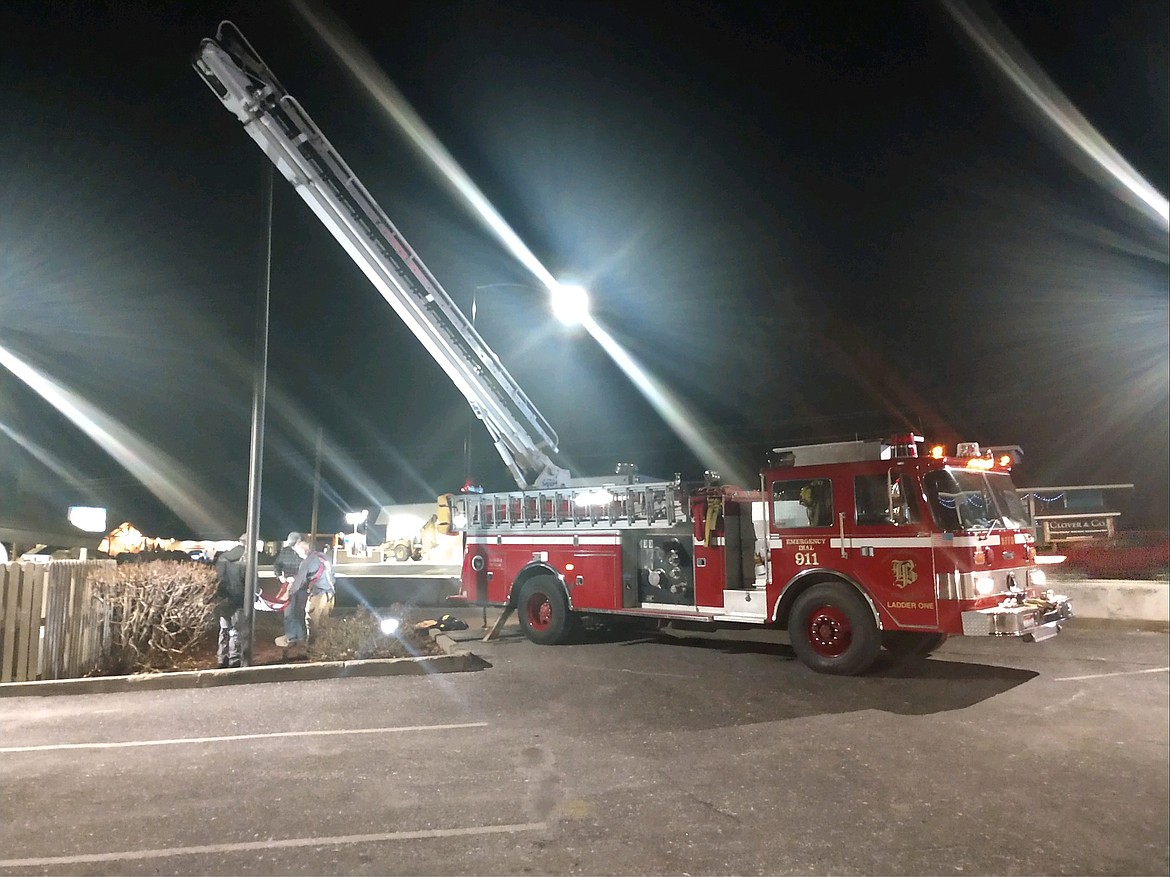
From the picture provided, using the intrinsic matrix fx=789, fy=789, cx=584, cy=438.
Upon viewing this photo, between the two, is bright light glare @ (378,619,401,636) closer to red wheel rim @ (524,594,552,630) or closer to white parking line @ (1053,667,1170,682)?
red wheel rim @ (524,594,552,630)

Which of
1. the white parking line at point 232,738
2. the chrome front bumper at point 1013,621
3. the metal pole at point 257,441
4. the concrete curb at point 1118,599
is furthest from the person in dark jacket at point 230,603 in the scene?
the concrete curb at point 1118,599

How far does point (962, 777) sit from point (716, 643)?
5967mm

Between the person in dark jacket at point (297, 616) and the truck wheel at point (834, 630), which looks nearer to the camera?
the truck wheel at point (834, 630)

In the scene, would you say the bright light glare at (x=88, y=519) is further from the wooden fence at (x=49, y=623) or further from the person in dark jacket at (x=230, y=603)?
the wooden fence at (x=49, y=623)

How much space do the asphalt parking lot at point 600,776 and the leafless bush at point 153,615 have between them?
860 mm

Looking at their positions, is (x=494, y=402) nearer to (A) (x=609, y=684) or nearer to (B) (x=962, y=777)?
(A) (x=609, y=684)

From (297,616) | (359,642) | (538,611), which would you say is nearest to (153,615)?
(297,616)

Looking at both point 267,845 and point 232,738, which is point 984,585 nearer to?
point 267,845

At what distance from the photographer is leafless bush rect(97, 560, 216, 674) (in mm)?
8430

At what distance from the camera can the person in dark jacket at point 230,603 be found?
8672mm

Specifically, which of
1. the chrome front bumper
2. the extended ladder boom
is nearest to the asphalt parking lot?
the chrome front bumper

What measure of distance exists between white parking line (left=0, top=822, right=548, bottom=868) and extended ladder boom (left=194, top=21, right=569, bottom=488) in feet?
25.7

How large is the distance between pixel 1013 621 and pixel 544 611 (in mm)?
6149

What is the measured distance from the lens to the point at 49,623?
809 cm
